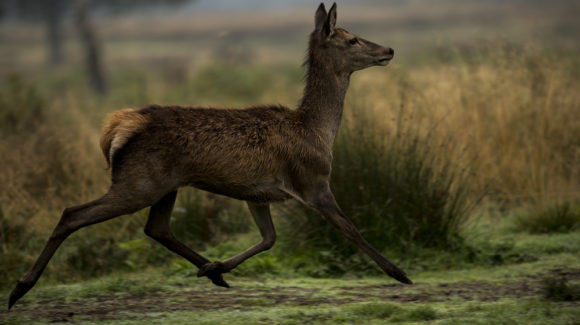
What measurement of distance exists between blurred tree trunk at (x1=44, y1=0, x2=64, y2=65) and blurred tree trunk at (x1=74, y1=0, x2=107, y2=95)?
1086 inches

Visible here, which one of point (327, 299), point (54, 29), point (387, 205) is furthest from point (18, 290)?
point (54, 29)

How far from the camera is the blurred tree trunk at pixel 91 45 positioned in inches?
1347

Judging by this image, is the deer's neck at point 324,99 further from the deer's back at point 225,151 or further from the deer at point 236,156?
the deer's back at point 225,151

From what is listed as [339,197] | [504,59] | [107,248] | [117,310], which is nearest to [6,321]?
[117,310]

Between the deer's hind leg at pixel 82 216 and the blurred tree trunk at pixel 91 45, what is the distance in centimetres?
2891

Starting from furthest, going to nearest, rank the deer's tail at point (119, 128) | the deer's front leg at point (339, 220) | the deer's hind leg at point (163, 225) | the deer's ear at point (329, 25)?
1. the deer's ear at point (329, 25)
2. the deer's hind leg at point (163, 225)
3. the deer's front leg at point (339, 220)
4. the deer's tail at point (119, 128)

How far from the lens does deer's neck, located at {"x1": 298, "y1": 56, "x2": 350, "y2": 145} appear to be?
7293 millimetres

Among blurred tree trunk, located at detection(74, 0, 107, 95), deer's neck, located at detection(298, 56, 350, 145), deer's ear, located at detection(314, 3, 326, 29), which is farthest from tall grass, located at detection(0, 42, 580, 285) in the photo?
blurred tree trunk, located at detection(74, 0, 107, 95)

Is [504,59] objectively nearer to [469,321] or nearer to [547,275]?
[547,275]

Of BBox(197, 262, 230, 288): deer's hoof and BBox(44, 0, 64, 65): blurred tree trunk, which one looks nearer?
BBox(197, 262, 230, 288): deer's hoof

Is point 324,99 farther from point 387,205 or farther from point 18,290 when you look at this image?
point 18,290

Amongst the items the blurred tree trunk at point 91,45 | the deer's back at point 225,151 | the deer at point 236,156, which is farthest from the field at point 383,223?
the blurred tree trunk at point 91,45

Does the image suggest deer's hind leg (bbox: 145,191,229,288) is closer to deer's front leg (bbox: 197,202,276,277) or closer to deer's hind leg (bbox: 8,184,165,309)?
deer's front leg (bbox: 197,202,276,277)

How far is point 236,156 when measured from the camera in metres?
6.55
